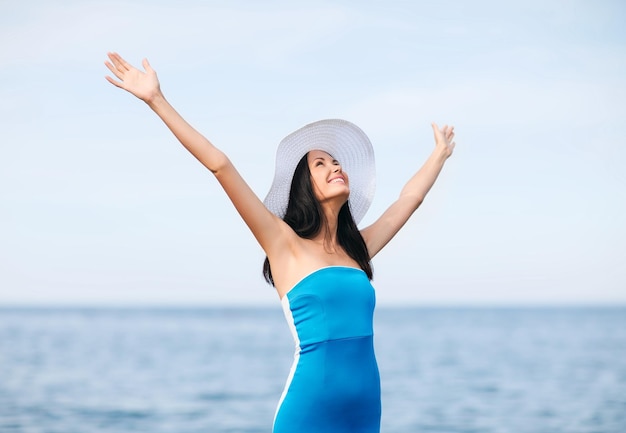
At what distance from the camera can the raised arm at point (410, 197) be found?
3.71m

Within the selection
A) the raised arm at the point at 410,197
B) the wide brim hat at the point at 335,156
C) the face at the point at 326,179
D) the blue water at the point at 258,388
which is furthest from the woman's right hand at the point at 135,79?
the blue water at the point at 258,388

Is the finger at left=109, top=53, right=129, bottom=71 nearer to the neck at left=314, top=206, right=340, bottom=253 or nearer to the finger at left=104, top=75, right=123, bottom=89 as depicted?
the finger at left=104, top=75, right=123, bottom=89

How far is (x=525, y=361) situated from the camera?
23438 millimetres

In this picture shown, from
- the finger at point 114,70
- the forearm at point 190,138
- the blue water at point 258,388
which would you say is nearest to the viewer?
the forearm at point 190,138

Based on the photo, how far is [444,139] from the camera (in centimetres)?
410

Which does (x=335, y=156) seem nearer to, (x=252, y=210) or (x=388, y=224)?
(x=388, y=224)

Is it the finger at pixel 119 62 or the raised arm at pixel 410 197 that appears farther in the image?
the raised arm at pixel 410 197

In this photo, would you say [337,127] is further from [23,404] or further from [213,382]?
[213,382]

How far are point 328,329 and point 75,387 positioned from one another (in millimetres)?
14433

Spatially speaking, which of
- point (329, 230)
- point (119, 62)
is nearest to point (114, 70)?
point (119, 62)

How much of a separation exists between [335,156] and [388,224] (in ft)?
1.23

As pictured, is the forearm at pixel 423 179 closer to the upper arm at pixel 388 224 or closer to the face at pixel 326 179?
the upper arm at pixel 388 224

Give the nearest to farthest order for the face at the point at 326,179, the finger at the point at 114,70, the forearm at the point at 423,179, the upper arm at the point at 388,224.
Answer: the finger at the point at 114,70 < the face at the point at 326,179 < the upper arm at the point at 388,224 < the forearm at the point at 423,179

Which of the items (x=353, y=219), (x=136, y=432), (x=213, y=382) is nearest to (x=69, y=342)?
(x=213, y=382)
